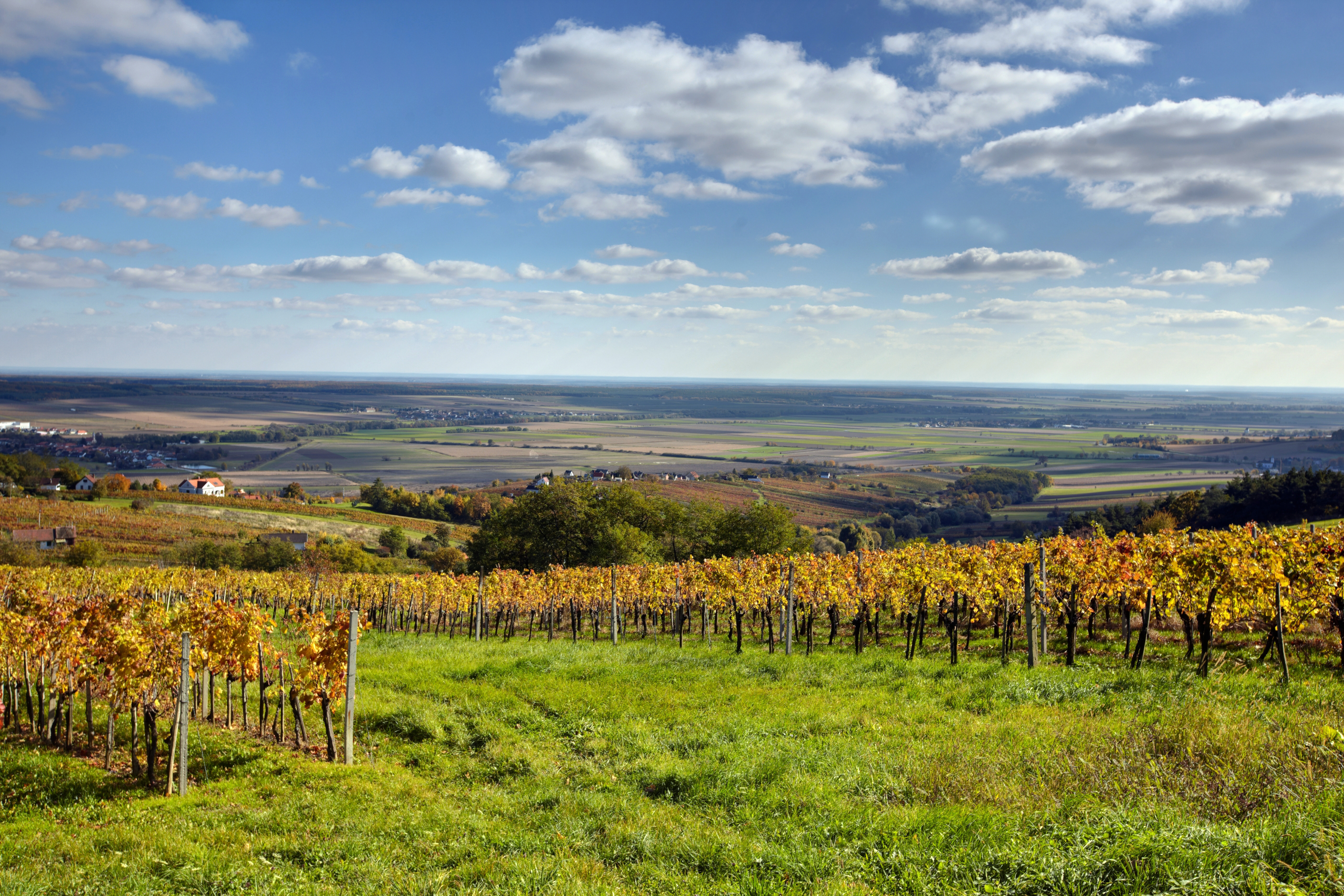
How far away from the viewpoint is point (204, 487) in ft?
365

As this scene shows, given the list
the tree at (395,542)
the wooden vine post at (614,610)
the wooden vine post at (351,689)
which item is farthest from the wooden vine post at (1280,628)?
the tree at (395,542)

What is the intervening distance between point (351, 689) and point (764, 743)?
6.24 m

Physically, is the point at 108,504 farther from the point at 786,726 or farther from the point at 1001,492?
the point at 1001,492

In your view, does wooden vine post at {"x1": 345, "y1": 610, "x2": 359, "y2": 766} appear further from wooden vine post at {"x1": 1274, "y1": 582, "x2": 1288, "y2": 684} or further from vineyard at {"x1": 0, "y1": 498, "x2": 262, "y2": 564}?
vineyard at {"x1": 0, "y1": 498, "x2": 262, "y2": 564}

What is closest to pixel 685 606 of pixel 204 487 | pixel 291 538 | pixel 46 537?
pixel 291 538

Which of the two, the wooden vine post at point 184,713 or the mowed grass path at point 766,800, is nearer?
the mowed grass path at point 766,800

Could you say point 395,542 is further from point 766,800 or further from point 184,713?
point 766,800

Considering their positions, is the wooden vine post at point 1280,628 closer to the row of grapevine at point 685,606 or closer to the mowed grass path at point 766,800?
the row of grapevine at point 685,606

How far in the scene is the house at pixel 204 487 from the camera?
108 metres

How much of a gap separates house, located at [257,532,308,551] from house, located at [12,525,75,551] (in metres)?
13.6

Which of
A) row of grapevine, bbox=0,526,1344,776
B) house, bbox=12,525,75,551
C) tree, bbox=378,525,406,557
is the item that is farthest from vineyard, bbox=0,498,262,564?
row of grapevine, bbox=0,526,1344,776

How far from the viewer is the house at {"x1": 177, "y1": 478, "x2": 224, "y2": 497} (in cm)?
10812

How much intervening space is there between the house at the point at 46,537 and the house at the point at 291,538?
44.5 feet

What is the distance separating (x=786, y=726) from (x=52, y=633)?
11719 mm
